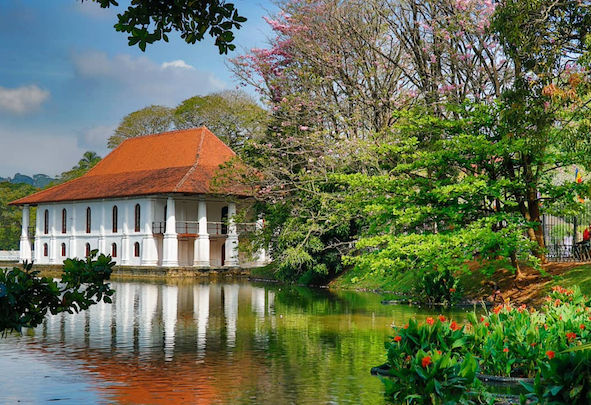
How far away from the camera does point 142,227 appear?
62.1m

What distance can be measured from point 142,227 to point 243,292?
90.8 ft

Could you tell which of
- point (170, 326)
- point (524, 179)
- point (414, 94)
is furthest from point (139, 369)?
point (414, 94)

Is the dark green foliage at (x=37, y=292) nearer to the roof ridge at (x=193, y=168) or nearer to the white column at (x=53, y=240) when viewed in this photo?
the roof ridge at (x=193, y=168)

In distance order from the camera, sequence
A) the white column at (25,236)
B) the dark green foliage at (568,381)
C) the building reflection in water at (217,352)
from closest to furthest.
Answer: the dark green foliage at (568,381), the building reflection in water at (217,352), the white column at (25,236)

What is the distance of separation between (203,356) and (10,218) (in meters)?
88.9

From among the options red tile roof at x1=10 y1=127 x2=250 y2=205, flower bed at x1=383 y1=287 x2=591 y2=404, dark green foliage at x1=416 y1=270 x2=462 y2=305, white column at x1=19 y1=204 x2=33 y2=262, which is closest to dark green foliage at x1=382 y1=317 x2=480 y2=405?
flower bed at x1=383 y1=287 x2=591 y2=404

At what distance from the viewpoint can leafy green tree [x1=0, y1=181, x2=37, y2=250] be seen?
314 feet

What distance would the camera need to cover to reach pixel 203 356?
14.7m

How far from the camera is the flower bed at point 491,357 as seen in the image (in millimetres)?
8250

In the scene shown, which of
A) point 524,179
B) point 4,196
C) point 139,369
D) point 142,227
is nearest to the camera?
point 139,369

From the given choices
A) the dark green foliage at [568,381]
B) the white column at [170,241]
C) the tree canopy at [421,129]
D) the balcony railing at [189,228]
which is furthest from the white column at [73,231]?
the dark green foliage at [568,381]

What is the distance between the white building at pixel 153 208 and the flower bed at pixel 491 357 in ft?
148

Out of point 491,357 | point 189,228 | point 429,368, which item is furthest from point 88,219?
point 429,368

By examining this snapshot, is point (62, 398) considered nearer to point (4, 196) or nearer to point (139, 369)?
point (139, 369)
